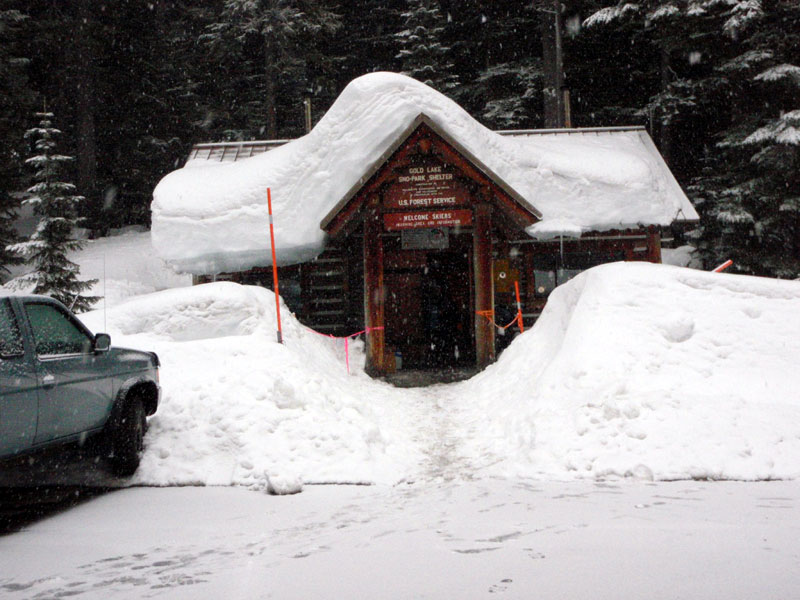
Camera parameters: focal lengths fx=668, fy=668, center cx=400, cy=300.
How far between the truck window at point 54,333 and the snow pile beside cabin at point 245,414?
4.91 feet

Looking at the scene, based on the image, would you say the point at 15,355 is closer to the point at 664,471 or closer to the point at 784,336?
the point at 664,471

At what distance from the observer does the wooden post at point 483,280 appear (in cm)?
1393

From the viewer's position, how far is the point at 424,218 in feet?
45.9

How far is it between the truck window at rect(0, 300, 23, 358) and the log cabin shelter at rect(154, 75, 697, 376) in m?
7.82

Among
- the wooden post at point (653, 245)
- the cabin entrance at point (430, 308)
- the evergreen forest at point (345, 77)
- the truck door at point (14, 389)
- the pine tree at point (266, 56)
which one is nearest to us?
the truck door at point (14, 389)

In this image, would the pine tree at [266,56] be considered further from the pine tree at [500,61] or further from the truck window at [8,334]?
the truck window at [8,334]

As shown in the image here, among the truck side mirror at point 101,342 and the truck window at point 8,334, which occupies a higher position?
the truck window at point 8,334

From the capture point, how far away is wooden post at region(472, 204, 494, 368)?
13.9 meters

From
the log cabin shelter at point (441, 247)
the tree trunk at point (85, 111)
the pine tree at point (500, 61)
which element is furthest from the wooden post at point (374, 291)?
the tree trunk at point (85, 111)

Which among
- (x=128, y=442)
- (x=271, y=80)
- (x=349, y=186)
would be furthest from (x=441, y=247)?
(x=271, y=80)

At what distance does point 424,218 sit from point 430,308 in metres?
5.81

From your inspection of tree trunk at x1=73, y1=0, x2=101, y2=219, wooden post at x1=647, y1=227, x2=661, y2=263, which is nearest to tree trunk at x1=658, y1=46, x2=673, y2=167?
wooden post at x1=647, y1=227, x2=661, y2=263

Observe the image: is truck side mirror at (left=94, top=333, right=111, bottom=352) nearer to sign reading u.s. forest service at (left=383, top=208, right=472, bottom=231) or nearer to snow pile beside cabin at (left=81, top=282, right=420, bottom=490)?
snow pile beside cabin at (left=81, top=282, right=420, bottom=490)

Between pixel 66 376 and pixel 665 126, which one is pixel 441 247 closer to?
pixel 66 376
